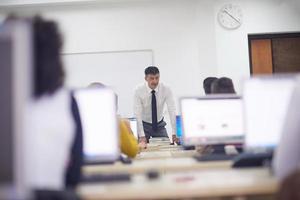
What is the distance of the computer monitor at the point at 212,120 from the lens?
222 cm

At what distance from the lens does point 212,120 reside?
2223 millimetres

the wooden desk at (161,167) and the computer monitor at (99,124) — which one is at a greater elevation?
the computer monitor at (99,124)

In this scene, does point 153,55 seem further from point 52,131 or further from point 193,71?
point 52,131

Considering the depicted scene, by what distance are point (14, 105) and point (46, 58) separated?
0.86 feet

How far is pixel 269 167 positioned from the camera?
1666 mm

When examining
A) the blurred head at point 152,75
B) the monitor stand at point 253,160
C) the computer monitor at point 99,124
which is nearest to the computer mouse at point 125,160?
the computer monitor at point 99,124

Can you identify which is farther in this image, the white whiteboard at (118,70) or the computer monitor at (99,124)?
the white whiteboard at (118,70)

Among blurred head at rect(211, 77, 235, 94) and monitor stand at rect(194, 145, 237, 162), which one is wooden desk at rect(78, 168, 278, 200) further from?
blurred head at rect(211, 77, 235, 94)

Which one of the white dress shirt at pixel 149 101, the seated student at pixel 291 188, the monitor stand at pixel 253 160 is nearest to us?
the seated student at pixel 291 188

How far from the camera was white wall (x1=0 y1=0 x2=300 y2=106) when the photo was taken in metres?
5.33

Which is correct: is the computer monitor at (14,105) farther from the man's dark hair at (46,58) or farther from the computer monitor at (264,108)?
the computer monitor at (264,108)

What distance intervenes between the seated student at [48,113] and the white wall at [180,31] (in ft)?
14.0

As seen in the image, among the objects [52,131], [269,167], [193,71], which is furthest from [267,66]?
[52,131]

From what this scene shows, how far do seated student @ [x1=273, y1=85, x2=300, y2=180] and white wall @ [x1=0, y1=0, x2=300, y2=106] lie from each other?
4.08 meters
